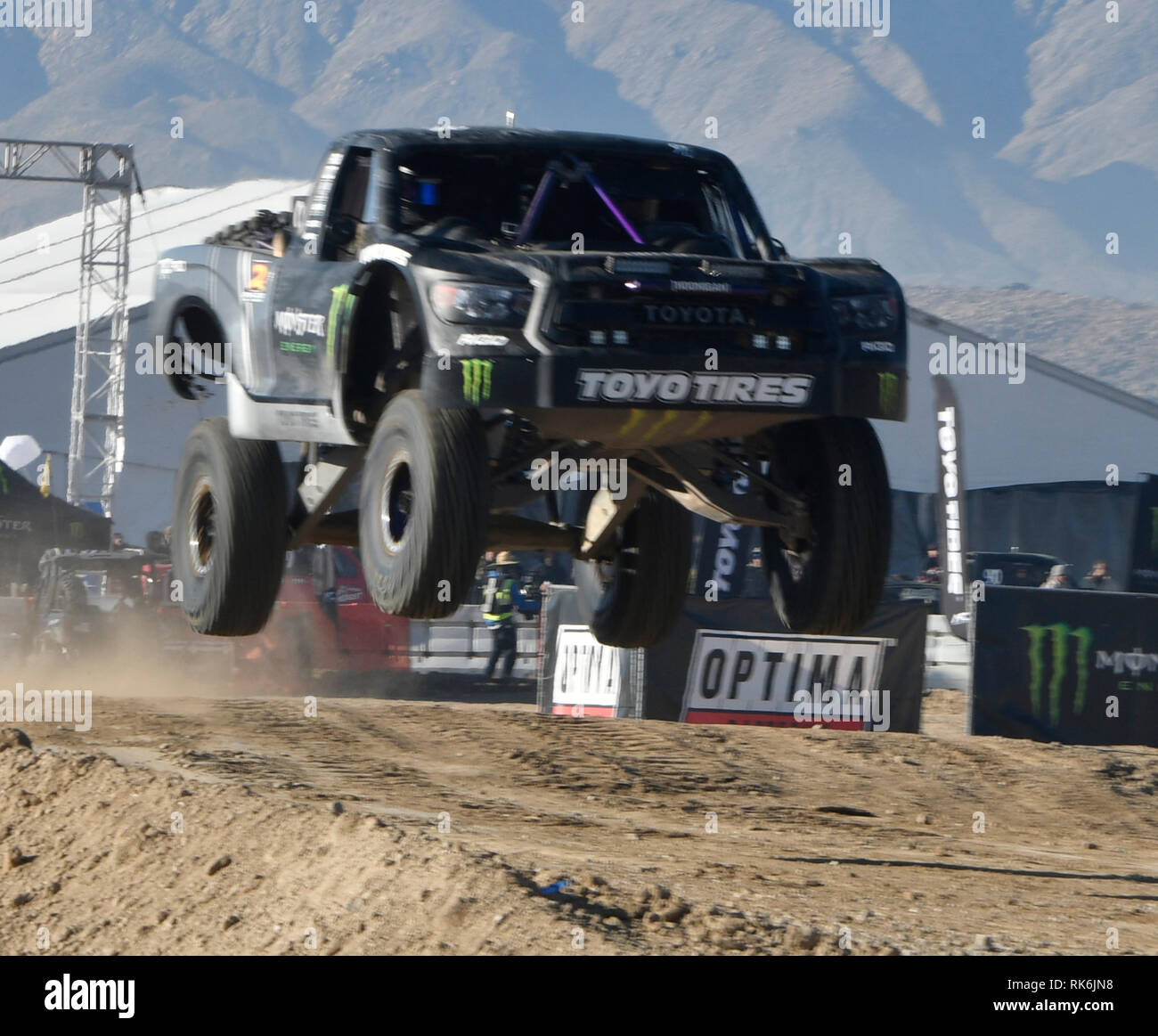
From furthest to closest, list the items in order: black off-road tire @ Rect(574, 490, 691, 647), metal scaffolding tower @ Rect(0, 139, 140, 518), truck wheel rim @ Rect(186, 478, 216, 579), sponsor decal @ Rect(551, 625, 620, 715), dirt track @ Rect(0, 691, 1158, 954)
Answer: metal scaffolding tower @ Rect(0, 139, 140, 518)
sponsor decal @ Rect(551, 625, 620, 715)
dirt track @ Rect(0, 691, 1158, 954)
black off-road tire @ Rect(574, 490, 691, 647)
truck wheel rim @ Rect(186, 478, 216, 579)

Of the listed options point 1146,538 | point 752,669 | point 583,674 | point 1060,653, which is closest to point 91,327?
point 583,674

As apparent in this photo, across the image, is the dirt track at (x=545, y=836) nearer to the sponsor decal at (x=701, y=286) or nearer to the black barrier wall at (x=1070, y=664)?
the black barrier wall at (x=1070, y=664)

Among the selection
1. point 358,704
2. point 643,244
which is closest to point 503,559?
point 358,704

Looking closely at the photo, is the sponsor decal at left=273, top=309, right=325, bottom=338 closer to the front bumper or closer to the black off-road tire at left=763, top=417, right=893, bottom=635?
the front bumper

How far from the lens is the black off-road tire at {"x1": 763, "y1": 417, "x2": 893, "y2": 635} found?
21.4 ft

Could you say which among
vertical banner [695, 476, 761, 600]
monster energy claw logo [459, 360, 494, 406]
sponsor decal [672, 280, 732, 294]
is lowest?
vertical banner [695, 476, 761, 600]

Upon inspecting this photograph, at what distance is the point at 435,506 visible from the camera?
5.87m

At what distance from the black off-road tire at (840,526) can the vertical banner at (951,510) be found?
12408 mm

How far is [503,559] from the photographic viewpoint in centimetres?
1947

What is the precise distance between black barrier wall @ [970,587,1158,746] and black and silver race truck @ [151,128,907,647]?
8467mm

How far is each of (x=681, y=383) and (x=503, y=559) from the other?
13.6 metres

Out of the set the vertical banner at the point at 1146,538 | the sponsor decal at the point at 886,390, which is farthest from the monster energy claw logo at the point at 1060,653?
the sponsor decal at the point at 886,390

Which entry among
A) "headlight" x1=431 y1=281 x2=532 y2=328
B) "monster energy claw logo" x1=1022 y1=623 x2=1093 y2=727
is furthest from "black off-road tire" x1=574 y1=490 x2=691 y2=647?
"monster energy claw logo" x1=1022 y1=623 x2=1093 y2=727
